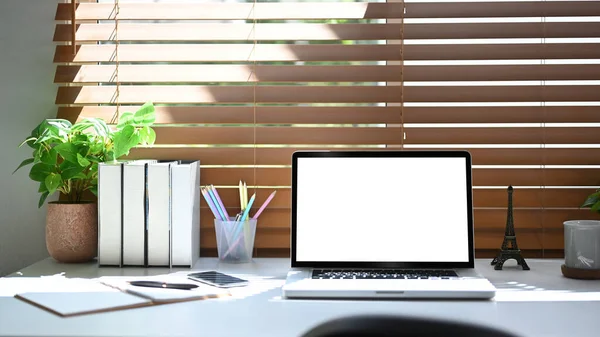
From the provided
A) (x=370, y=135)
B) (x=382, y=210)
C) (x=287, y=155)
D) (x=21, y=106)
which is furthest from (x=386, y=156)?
(x=21, y=106)

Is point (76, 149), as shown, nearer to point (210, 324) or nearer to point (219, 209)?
point (219, 209)

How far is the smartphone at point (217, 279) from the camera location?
1513mm

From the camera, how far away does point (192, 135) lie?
194 centimetres

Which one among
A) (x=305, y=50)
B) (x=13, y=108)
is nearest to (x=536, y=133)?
(x=305, y=50)

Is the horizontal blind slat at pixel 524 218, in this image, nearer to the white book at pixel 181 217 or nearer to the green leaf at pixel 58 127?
the white book at pixel 181 217

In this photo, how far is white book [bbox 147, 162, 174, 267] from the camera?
5.62 ft

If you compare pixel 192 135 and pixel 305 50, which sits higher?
pixel 305 50

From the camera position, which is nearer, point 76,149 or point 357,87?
point 76,149

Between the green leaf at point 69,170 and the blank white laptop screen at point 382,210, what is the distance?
0.55m

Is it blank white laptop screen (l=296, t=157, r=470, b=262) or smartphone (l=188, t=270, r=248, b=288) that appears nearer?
smartphone (l=188, t=270, r=248, b=288)

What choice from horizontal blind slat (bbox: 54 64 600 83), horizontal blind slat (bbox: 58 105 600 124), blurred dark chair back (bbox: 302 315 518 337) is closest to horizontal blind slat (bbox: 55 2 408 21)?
horizontal blind slat (bbox: 54 64 600 83)

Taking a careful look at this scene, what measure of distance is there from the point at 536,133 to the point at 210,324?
114cm

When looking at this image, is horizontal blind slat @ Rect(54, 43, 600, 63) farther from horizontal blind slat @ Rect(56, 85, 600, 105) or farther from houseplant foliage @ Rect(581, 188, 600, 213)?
houseplant foliage @ Rect(581, 188, 600, 213)

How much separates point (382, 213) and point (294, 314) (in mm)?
461
